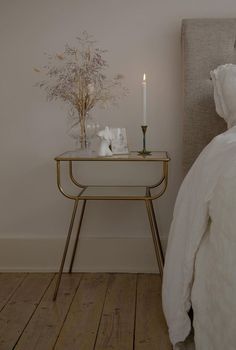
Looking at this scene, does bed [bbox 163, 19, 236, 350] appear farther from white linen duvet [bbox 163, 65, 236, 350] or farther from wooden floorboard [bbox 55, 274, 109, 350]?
wooden floorboard [bbox 55, 274, 109, 350]

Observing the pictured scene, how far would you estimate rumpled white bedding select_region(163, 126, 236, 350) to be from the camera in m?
1.20

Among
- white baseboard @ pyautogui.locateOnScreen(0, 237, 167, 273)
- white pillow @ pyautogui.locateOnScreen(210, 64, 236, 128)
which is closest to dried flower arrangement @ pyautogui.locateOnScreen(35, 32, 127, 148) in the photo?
white pillow @ pyautogui.locateOnScreen(210, 64, 236, 128)

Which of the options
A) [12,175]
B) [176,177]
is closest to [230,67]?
[176,177]

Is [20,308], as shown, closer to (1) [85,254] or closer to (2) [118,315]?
(2) [118,315]

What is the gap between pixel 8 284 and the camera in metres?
2.29

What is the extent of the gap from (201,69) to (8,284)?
1455 millimetres

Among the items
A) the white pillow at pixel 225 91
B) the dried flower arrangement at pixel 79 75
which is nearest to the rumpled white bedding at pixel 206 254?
the white pillow at pixel 225 91

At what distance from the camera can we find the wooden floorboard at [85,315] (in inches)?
66.6

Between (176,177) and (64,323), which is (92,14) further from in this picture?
(64,323)

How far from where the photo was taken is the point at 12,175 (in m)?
2.46

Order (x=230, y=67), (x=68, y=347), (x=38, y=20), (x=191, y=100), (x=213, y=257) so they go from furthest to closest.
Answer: (x=38, y=20) < (x=191, y=100) < (x=230, y=67) < (x=68, y=347) < (x=213, y=257)

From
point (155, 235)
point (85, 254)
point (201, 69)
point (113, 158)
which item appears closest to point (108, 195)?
point (113, 158)

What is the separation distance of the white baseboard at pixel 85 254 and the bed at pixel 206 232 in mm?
740

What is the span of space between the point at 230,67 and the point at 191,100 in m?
0.27
